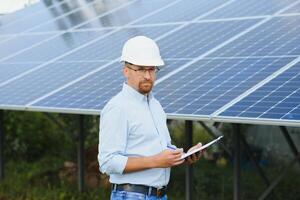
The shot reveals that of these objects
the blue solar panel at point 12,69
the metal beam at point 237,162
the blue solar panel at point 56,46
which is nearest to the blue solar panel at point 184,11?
the blue solar panel at point 56,46

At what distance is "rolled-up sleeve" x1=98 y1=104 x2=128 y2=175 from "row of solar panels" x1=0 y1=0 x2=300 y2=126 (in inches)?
89.7

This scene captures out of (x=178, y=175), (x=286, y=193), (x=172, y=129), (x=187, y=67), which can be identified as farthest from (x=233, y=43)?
(x=172, y=129)

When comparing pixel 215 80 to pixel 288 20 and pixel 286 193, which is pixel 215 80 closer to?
pixel 288 20

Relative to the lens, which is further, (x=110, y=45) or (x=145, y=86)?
(x=110, y=45)

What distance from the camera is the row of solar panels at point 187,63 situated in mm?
7261

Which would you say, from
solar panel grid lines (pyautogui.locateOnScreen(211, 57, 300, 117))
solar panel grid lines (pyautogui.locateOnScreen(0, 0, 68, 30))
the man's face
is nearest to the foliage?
solar panel grid lines (pyautogui.locateOnScreen(0, 0, 68, 30))

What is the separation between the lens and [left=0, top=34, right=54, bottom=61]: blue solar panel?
12508mm

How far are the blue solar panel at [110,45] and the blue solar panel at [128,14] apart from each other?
0.69m

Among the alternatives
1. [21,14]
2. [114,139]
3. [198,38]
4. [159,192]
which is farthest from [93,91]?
[21,14]

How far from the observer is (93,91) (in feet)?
29.1

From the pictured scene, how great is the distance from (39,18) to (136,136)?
1063 cm

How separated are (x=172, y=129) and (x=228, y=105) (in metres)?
8.30

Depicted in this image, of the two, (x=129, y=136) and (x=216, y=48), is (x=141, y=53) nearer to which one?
(x=129, y=136)

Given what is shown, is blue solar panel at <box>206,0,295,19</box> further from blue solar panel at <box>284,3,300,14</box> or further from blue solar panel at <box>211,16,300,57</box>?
blue solar panel at <box>211,16,300,57</box>
